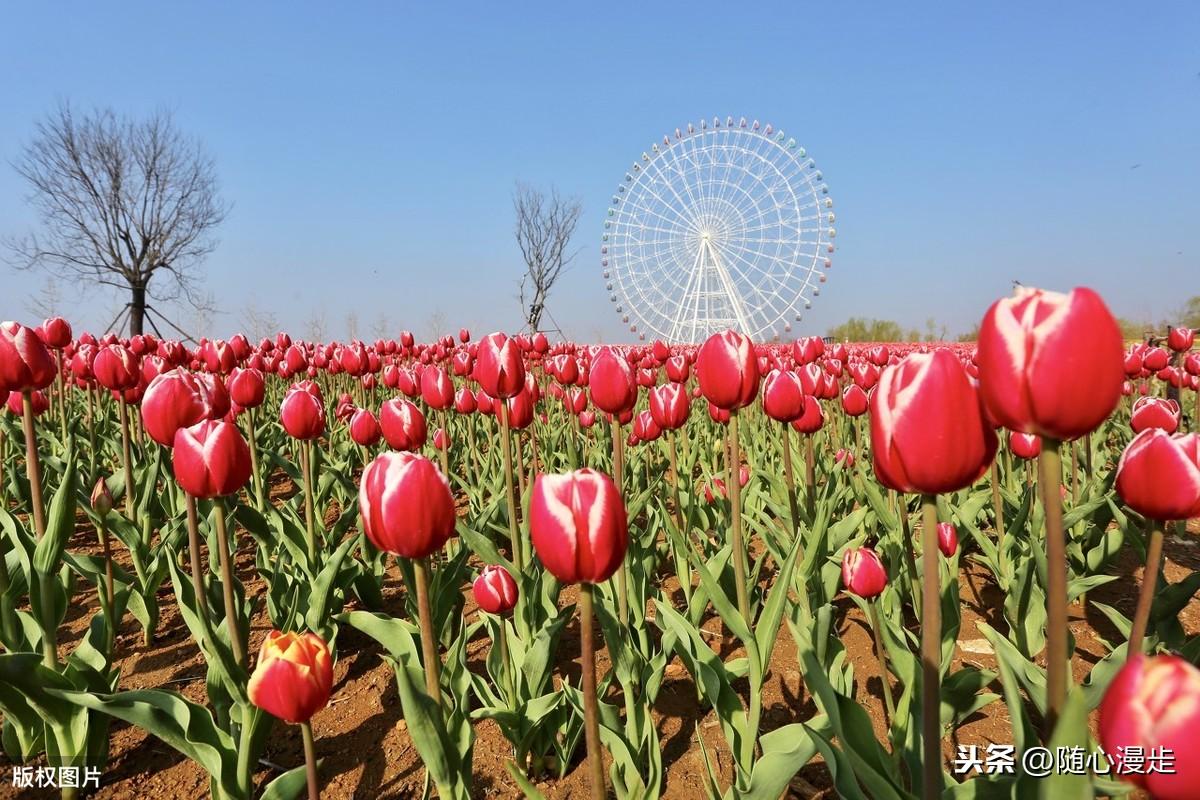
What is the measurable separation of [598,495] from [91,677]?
71.6 inches

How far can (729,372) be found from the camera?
1.88 meters

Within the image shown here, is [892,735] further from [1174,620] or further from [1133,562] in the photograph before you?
[1133,562]

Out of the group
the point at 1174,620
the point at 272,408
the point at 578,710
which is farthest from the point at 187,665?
the point at 272,408

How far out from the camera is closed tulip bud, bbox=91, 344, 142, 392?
2773mm

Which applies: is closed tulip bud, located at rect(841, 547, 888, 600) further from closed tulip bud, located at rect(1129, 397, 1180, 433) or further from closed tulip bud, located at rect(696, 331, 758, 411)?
closed tulip bud, located at rect(1129, 397, 1180, 433)

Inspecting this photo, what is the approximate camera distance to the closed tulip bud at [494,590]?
1.87 metres

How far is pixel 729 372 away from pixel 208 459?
4.39 feet

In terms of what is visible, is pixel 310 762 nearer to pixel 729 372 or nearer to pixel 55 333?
pixel 729 372

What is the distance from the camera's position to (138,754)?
2.10 meters

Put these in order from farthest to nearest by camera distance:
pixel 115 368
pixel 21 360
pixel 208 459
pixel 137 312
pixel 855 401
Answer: pixel 137 312, pixel 855 401, pixel 115 368, pixel 21 360, pixel 208 459

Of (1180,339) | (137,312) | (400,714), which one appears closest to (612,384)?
(400,714)

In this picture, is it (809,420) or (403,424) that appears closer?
(403,424)

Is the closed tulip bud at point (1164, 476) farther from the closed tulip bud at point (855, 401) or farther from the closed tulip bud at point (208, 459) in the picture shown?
the closed tulip bud at point (855, 401)

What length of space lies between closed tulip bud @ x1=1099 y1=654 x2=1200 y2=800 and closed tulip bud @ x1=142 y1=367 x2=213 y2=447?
2117mm
